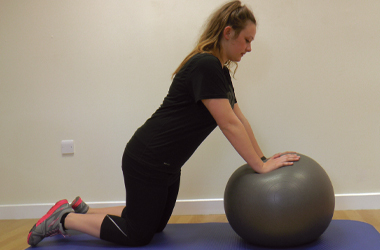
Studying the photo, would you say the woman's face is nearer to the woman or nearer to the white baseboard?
the woman

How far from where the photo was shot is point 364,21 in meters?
2.34

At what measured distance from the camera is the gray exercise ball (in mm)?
1408

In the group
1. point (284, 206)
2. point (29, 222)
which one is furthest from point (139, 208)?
point (29, 222)

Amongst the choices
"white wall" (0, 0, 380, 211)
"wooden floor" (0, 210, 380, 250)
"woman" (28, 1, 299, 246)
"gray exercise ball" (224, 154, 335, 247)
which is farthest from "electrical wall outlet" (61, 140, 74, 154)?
"gray exercise ball" (224, 154, 335, 247)

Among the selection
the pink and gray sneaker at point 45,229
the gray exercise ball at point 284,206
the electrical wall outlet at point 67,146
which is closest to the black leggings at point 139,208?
the pink and gray sneaker at point 45,229

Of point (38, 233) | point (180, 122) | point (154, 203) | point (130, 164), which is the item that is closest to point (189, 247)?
point (154, 203)

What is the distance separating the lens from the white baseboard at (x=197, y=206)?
92.2 inches

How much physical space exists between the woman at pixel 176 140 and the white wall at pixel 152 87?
0.87m

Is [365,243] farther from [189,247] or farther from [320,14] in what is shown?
[320,14]

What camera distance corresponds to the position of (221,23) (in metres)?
1.55

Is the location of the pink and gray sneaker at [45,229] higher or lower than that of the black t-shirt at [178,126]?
lower

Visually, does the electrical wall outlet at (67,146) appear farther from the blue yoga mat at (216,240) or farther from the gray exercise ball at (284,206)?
the gray exercise ball at (284,206)

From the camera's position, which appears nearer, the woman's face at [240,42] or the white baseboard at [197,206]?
the woman's face at [240,42]

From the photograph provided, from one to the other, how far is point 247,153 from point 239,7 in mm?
700
